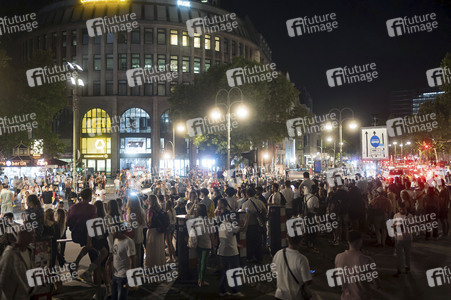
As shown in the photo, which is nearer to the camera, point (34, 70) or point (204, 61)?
point (34, 70)

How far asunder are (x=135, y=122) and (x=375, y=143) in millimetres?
46561

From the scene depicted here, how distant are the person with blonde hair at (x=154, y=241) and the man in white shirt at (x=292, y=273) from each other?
16.3 ft

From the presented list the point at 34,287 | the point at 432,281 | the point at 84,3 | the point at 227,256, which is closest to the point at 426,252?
the point at 432,281

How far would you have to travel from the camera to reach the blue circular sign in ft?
60.3

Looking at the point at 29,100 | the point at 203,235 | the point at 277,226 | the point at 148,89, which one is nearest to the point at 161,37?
the point at 148,89

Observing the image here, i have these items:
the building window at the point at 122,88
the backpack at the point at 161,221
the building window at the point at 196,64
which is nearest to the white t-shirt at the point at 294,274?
the backpack at the point at 161,221

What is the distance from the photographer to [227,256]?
843 centimetres

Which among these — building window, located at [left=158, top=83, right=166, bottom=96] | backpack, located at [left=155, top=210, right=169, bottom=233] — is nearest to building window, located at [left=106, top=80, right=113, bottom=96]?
building window, located at [left=158, top=83, right=166, bottom=96]

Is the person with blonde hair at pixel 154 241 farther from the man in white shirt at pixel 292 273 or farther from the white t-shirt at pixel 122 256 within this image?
the man in white shirt at pixel 292 273

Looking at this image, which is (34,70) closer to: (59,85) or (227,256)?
(59,85)

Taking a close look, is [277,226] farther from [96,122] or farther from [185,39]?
[185,39]

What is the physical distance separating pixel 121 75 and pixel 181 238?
180 ft

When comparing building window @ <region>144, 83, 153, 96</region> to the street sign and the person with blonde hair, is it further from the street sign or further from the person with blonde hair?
the person with blonde hair

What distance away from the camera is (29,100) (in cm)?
3219
